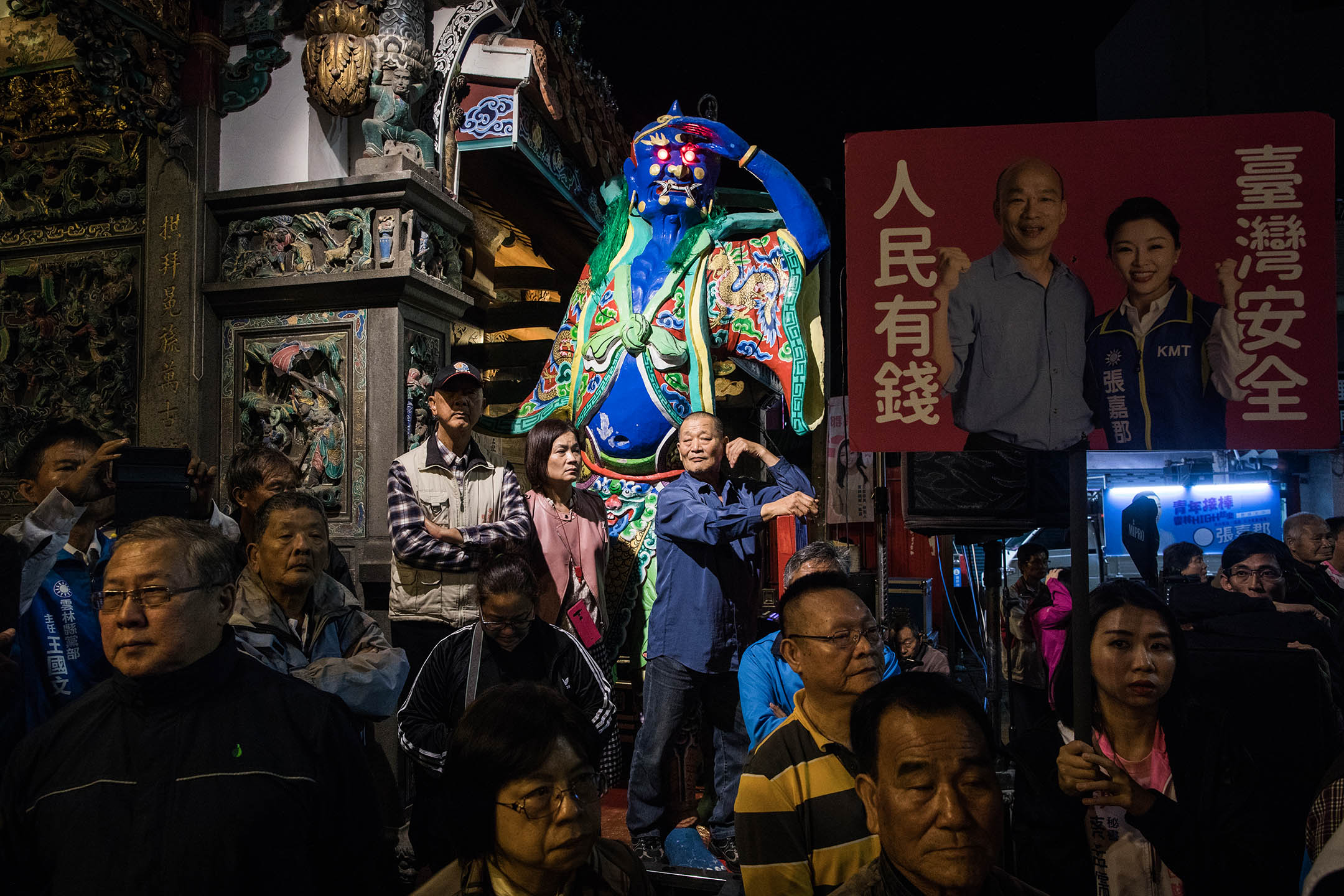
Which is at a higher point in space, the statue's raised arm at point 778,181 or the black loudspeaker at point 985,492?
the statue's raised arm at point 778,181

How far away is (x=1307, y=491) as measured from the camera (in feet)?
40.8

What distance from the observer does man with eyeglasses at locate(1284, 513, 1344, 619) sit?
576 centimetres

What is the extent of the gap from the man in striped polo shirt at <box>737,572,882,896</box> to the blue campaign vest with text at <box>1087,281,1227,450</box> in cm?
85

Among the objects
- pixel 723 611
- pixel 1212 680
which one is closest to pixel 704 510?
pixel 723 611

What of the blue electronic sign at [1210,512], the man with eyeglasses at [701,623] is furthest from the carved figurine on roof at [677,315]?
the blue electronic sign at [1210,512]

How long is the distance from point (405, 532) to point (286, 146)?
112 inches

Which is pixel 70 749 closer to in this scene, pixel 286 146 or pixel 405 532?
pixel 405 532

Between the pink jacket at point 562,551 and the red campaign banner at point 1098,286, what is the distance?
2428mm

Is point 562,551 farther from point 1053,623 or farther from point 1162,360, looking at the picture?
point 1053,623

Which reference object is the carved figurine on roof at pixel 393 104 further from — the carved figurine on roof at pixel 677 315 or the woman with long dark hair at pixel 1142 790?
the woman with long dark hair at pixel 1142 790

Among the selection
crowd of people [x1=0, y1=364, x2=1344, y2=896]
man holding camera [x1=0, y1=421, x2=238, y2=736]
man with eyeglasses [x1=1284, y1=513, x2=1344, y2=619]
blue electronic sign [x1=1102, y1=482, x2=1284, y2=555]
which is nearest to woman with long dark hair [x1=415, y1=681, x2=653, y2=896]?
crowd of people [x1=0, y1=364, x2=1344, y2=896]

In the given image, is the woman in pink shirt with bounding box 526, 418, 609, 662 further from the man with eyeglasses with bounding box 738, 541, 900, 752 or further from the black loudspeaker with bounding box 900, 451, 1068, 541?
the black loudspeaker with bounding box 900, 451, 1068, 541

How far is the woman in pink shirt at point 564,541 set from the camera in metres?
4.53

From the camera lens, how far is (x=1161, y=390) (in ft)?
7.74
